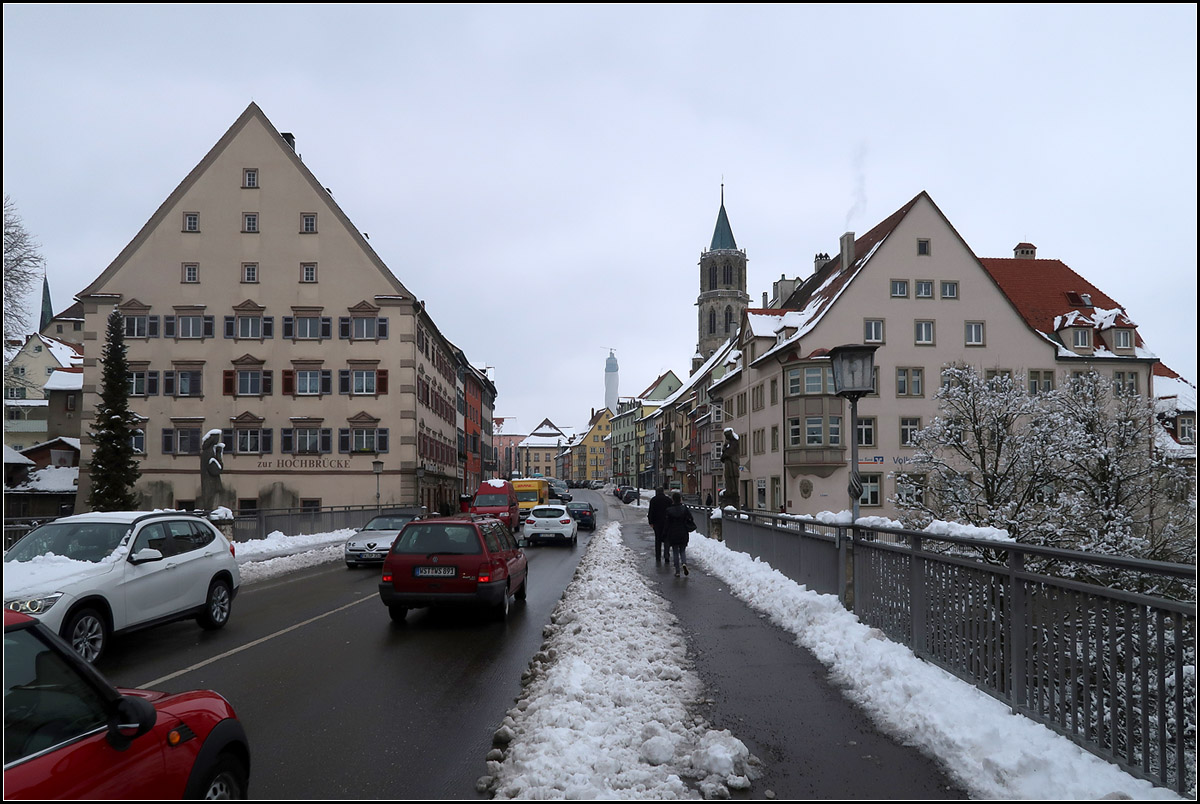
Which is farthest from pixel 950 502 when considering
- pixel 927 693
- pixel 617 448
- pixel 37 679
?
pixel 617 448

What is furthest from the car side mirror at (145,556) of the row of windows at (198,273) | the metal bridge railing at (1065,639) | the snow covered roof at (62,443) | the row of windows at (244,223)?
the snow covered roof at (62,443)

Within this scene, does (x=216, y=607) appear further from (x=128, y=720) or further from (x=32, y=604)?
(x=128, y=720)

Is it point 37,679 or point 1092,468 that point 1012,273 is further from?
point 37,679

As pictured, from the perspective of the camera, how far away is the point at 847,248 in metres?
52.6

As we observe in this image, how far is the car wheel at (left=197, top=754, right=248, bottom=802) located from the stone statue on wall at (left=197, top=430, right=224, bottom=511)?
97.8 ft

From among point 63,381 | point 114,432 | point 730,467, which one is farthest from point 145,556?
point 63,381

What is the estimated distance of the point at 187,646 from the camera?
10391 mm

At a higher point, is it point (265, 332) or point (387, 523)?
point (265, 332)

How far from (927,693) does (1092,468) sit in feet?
49.4

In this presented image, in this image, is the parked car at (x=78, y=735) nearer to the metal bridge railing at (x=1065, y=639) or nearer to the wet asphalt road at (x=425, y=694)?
the wet asphalt road at (x=425, y=694)

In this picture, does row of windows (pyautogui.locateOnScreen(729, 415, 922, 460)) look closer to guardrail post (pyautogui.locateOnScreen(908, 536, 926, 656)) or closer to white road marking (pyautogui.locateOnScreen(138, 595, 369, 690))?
white road marking (pyautogui.locateOnScreen(138, 595, 369, 690))

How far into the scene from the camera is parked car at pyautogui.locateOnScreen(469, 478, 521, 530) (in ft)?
118

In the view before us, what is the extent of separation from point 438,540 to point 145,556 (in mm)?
3814

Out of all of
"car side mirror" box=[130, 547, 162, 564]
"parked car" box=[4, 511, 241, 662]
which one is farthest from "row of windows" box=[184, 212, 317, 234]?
"car side mirror" box=[130, 547, 162, 564]
